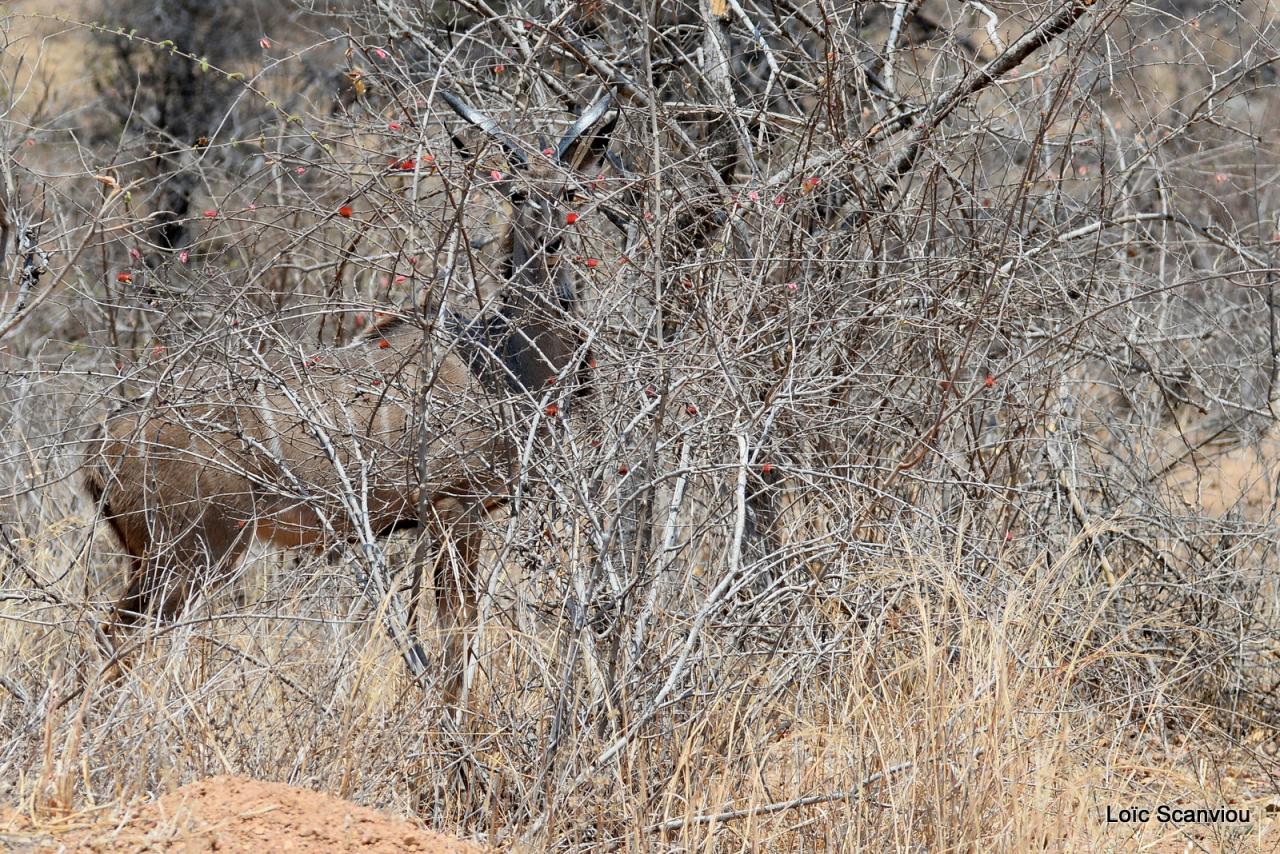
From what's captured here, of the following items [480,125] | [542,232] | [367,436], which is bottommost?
[367,436]

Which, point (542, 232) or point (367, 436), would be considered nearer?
point (367, 436)

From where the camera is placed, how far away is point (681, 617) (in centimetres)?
416

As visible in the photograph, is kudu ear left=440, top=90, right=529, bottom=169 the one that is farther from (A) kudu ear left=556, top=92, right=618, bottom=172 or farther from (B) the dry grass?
(B) the dry grass

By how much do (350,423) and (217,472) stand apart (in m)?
1.66

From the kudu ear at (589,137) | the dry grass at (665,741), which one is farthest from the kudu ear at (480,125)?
the dry grass at (665,741)

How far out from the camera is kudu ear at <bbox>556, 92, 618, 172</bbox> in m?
5.12

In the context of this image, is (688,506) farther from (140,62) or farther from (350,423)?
(140,62)

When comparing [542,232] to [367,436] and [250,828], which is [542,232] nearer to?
[367,436]

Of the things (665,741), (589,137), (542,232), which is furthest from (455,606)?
(589,137)

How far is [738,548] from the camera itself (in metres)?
4.06

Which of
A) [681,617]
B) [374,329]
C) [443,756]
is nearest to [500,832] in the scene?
[443,756]

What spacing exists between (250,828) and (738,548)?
5.33ft

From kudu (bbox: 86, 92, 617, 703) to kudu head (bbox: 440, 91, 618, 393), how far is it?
0.6 inches

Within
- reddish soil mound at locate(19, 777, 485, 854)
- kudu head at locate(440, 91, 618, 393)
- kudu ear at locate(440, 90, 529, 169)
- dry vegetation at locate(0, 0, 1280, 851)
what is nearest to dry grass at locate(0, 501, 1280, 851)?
dry vegetation at locate(0, 0, 1280, 851)
